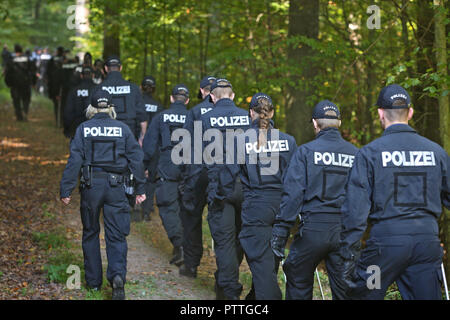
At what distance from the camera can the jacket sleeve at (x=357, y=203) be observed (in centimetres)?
496

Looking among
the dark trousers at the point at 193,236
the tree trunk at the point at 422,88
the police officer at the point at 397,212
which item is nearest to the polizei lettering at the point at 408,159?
the police officer at the point at 397,212

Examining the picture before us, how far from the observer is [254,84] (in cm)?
1283

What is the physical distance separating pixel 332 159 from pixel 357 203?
38.2 inches

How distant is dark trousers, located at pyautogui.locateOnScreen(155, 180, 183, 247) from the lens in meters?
9.62

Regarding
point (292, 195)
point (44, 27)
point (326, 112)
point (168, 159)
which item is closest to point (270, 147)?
point (326, 112)

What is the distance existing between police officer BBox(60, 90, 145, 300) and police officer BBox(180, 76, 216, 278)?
102 cm

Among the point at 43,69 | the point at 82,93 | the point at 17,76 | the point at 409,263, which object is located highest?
the point at 43,69

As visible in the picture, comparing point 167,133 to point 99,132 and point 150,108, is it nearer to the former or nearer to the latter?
point 150,108

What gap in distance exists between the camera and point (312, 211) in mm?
5809

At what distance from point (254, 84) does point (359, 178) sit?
801cm

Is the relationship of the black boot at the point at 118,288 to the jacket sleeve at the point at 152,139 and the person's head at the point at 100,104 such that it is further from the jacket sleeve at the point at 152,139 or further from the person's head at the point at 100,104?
the jacket sleeve at the point at 152,139

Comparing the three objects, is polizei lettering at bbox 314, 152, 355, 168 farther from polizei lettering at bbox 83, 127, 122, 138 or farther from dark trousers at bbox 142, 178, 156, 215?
dark trousers at bbox 142, 178, 156, 215

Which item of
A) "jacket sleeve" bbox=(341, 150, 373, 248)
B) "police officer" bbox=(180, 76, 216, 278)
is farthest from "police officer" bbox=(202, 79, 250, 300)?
"jacket sleeve" bbox=(341, 150, 373, 248)

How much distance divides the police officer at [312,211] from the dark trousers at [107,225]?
2.41 metres
